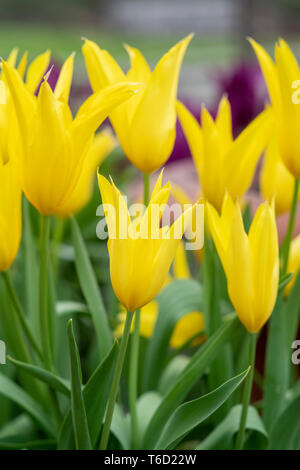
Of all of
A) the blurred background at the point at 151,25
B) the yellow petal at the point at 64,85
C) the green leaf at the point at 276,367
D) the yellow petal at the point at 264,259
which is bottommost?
the green leaf at the point at 276,367

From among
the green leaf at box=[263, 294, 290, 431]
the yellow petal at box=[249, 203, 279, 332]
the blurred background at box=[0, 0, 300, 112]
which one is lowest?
the green leaf at box=[263, 294, 290, 431]

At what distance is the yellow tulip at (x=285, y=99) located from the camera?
1.73 ft

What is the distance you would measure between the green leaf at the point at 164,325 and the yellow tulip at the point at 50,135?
0.26 meters

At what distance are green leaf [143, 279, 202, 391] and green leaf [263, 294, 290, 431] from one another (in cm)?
12

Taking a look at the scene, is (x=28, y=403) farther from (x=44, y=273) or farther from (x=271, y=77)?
(x=271, y=77)

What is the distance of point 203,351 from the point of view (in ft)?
1.85

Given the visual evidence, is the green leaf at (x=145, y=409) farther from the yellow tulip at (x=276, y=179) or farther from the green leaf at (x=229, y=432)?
the yellow tulip at (x=276, y=179)

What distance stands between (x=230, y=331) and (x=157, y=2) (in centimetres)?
530

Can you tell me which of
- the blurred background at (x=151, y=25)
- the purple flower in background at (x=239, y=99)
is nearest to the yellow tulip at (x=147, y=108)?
the purple flower in background at (x=239, y=99)

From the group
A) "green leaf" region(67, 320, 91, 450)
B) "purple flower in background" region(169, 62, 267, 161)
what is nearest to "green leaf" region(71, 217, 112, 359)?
"green leaf" region(67, 320, 91, 450)

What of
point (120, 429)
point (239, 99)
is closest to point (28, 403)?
point (120, 429)

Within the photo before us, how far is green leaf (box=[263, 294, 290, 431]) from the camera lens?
605 millimetres

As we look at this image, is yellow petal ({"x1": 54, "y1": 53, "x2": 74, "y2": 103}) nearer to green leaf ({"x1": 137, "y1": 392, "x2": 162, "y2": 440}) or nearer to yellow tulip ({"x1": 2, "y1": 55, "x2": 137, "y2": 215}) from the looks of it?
yellow tulip ({"x1": 2, "y1": 55, "x2": 137, "y2": 215})

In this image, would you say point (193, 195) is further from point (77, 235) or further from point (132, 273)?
point (132, 273)
